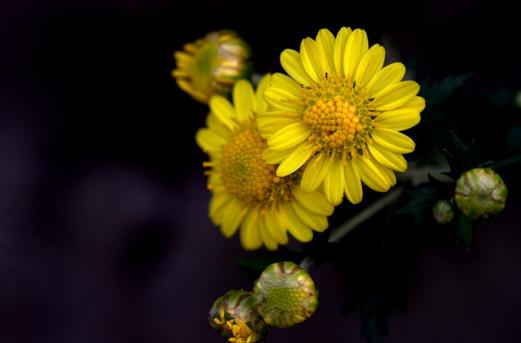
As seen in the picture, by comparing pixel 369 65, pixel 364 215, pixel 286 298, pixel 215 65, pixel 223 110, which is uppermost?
pixel 215 65

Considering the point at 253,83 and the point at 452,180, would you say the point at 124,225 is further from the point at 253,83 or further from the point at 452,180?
the point at 452,180

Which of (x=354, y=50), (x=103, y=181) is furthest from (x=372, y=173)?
(x=103, y=181)

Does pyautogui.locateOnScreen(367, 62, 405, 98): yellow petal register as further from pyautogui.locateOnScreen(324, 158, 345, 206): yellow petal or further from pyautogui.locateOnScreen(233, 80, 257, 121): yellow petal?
pyautogui.locateOnScreen(233, 80, 257, 121): yellow petal

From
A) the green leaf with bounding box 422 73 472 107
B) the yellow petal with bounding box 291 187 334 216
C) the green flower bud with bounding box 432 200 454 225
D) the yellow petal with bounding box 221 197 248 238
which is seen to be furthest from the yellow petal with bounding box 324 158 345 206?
the green leaf with bounding box 422 73 472 107

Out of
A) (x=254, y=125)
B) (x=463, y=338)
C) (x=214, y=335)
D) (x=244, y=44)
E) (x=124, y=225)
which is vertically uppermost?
(x=244, y=44)

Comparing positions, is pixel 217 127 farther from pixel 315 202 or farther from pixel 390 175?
pixel 390 175

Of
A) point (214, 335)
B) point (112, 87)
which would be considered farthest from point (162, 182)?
point (214, 335)
